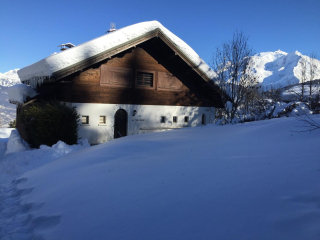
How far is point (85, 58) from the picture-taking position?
11.2 m

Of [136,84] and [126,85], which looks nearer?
[126,85]

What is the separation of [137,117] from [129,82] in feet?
6.19

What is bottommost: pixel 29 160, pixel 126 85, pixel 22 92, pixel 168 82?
pixel 29 160

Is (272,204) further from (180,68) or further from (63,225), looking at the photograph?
(180,68)

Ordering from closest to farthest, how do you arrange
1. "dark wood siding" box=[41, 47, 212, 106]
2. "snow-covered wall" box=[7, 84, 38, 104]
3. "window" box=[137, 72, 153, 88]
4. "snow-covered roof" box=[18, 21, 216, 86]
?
1. "snow-covered roof" box=[18, 21, 216, 86]
2. "snow-covered wall" box=[7, 84, 38, 104]
3. "dark wood siding" box=[41, 47, 212, 106]
4. "window" box=[137, 72, 153, 88]

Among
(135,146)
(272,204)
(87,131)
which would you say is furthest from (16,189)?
(87,131)

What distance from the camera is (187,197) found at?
9.38ft

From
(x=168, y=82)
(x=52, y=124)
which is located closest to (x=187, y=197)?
(x=52, y=124)

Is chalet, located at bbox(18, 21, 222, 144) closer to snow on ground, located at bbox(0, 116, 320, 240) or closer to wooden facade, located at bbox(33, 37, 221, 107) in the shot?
wooden facade, located at bbox(33, 37, 221, 107)

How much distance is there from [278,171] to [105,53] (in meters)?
10.2

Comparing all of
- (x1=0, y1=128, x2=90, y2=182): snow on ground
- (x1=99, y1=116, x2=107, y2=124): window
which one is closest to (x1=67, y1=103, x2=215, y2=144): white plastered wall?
(x1=99, y1=116, x2=107, y2=124): window

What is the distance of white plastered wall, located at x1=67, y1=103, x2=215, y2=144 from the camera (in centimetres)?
1234

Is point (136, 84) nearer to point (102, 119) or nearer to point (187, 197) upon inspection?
point (102, 119)

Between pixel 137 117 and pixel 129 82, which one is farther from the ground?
pixel 129 82
